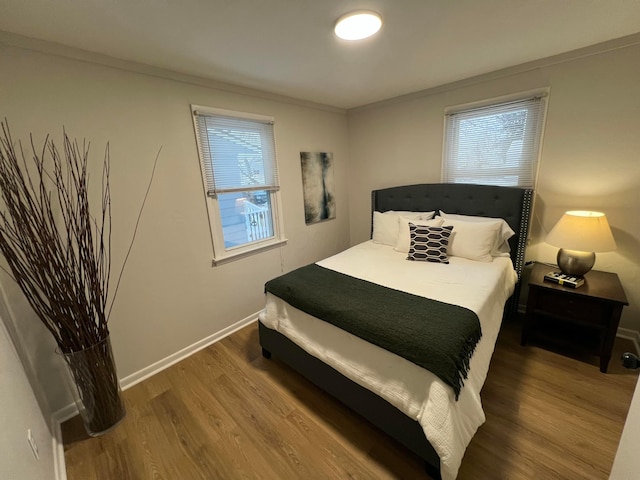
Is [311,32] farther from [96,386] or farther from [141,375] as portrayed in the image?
[141,375]

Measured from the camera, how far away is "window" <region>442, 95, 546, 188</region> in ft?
7.72

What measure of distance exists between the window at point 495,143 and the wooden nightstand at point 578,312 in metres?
0.93

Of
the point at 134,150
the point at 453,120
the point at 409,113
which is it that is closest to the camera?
the point at 134,150

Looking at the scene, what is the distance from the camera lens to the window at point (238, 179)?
90.4 inches

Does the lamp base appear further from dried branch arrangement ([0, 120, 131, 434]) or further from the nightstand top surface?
dried branch arrangement ([0, 120, 131, 434])

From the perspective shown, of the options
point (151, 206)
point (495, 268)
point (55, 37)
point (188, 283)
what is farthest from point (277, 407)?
point (55, 37)

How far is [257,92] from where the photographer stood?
253cm

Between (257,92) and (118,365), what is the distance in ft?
8.46

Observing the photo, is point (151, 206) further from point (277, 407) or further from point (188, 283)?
point (277, 407)

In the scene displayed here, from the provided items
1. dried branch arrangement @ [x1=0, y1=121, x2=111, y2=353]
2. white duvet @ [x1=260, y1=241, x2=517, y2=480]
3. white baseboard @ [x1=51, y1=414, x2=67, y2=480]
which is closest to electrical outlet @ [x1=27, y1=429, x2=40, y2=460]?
white baseboard @ [x1=51, y1=414, x2=67, y2=480]

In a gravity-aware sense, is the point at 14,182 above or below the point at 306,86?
below

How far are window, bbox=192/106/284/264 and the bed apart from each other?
82 centimetres

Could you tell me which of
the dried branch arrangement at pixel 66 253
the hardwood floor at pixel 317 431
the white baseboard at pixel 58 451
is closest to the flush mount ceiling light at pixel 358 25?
the dried branch arrangement at pixel 66 253

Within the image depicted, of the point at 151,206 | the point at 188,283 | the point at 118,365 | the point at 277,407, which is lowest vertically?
the point at 277,407
